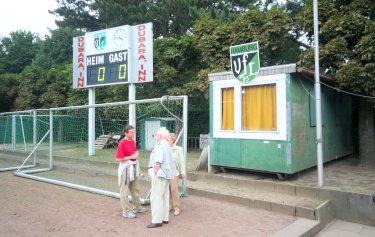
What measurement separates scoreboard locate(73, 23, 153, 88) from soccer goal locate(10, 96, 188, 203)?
1079mm

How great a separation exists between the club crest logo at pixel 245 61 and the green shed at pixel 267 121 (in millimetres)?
304

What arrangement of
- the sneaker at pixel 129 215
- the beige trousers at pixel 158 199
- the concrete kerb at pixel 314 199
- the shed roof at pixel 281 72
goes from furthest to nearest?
1. the shed roof at pixel 281 72
2. the concrete kerb at pixel 314 199
3. the sneaker at pixel 129 215
4. the beige trousers at pixel 158 199

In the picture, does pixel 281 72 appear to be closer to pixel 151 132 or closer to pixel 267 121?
pixel 267 121

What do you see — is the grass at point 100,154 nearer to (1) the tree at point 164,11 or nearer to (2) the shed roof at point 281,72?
(2) the shed roof at point 281,72

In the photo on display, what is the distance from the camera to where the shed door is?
13.8m

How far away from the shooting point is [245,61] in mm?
8086

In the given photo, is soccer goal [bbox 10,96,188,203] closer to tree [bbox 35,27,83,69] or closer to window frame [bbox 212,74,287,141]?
window frame [bbox 212,74,287,141]

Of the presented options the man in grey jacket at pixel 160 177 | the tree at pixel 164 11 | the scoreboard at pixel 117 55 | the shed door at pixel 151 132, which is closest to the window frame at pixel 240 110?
the man in grey jacket at pixel 160 177

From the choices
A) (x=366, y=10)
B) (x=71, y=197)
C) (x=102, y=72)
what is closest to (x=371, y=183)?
(x=366, y=10)

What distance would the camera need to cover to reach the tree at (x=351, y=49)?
895cm

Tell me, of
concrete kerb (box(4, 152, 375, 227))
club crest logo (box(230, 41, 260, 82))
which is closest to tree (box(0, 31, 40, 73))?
club crest logo (box(230, 41, 260, 82))

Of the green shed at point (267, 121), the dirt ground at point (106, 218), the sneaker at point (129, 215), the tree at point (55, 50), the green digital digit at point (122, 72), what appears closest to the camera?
the dirt ground at point (106, 218)

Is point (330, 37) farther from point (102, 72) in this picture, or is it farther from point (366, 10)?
point (102, 72)

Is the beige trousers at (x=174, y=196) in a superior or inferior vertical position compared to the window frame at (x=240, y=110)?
inferior
